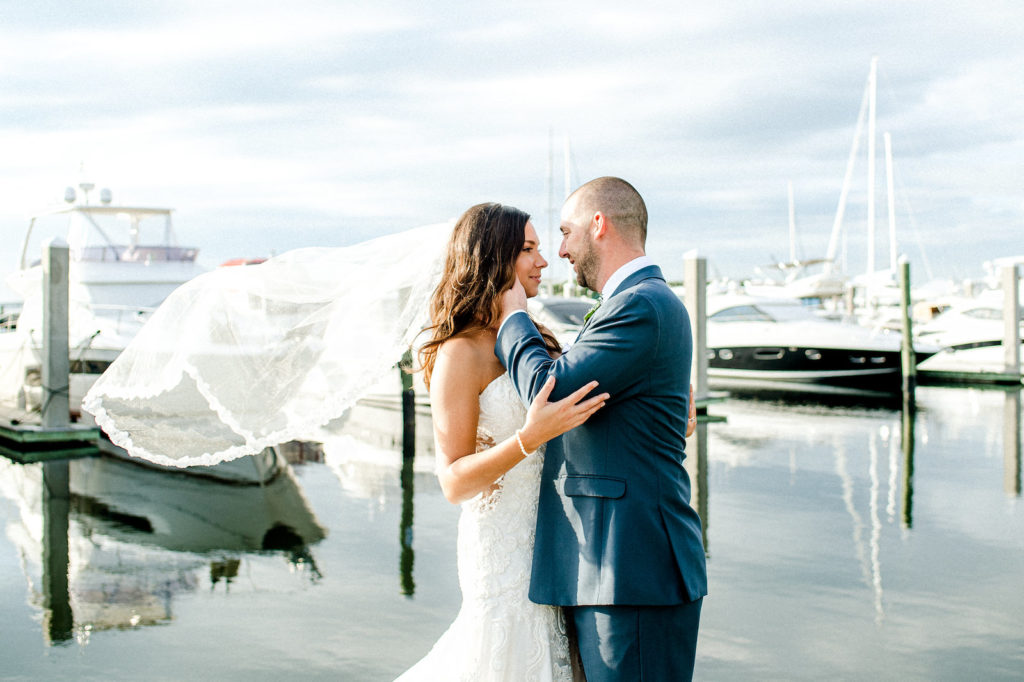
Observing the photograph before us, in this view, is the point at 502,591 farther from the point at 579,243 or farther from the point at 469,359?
the point at 579,243

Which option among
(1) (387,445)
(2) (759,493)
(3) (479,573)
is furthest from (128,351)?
(1) (387,445)

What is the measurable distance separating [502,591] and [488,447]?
43 centimetres

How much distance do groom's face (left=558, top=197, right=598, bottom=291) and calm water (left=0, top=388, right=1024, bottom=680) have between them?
283 centimetres

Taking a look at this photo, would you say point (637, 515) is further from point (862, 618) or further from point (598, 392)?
point (862, 618)

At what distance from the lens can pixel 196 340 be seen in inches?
150

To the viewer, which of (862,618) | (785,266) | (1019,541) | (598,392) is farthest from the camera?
(785,266)

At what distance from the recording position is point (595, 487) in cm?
243

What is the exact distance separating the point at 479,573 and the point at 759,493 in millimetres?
6761

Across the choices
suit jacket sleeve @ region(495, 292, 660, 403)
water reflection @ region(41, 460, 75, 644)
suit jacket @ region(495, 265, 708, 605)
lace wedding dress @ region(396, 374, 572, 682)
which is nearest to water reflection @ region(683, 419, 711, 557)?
lace wedding dress @ region(396, 374, 572, 682)

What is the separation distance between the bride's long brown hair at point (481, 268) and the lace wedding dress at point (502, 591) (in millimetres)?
205

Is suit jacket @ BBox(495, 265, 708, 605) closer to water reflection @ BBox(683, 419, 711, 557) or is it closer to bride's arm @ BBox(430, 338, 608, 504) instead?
bride's arm @ BBox(430, 338, 608, 504)

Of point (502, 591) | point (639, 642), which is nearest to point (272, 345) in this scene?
point (502, 591)

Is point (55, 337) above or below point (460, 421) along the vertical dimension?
above

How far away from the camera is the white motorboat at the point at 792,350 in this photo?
68.7 ft
